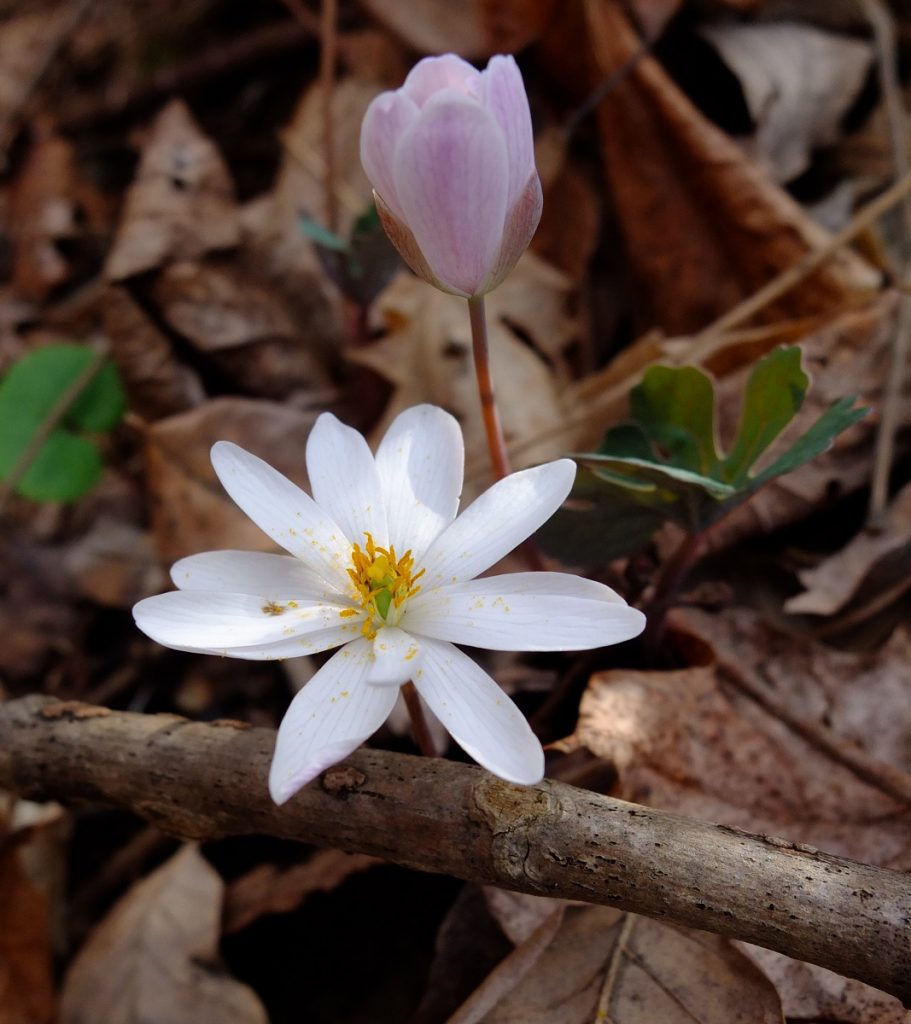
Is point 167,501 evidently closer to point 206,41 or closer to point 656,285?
point 656,285

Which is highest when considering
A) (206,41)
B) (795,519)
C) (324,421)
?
(206,41)

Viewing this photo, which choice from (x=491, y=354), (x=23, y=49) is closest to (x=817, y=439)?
(x=491, y=354)

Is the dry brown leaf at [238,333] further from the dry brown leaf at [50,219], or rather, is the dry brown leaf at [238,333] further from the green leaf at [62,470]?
the dry brown leaf at [50,219]

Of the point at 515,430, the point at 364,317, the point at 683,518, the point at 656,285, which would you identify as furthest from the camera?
the point at 656,285

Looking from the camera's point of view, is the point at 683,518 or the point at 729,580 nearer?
the point at 683,518

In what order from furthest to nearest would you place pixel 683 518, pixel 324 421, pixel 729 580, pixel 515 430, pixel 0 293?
pixel 0 293
pixel 515 430
pixel 729 580
pixel 683 518
pixel 324 421

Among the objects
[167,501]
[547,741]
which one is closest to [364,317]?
[167,501]
